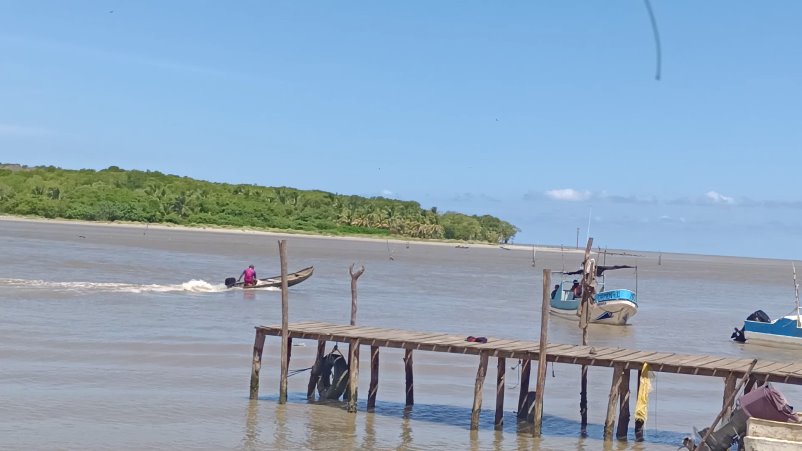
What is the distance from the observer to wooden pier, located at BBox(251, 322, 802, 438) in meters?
17.0

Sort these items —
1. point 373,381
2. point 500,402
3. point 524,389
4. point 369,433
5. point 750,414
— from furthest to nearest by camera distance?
point 373,381
point 524,389
point 500,402
point 369,433
point 750,414

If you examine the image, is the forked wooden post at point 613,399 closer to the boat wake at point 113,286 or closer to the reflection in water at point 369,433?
the reflection in water at point 369,433

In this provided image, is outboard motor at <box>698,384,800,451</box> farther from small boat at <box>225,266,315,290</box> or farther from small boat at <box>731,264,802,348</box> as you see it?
small boat at <box>225,266,315,290</box>

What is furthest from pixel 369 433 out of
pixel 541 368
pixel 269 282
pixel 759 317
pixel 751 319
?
pixel 269 282

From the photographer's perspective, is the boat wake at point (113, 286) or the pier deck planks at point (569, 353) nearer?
the pier deck planks at point (569, 353)

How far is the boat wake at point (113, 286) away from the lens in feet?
123

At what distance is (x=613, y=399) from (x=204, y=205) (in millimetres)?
101031

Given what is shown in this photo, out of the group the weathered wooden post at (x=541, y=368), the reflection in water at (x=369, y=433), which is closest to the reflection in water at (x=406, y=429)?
the reflection in water at (x=369, y=433)

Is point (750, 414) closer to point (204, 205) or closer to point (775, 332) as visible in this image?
point (775, 332)

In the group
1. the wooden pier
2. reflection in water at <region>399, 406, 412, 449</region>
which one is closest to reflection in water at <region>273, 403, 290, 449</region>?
the wooden pier

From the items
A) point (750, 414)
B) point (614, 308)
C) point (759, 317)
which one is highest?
point (759, 317)

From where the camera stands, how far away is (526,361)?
18859 mm

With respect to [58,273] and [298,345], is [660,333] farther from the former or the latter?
[58,273]

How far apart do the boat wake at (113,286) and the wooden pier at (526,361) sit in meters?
19.7
